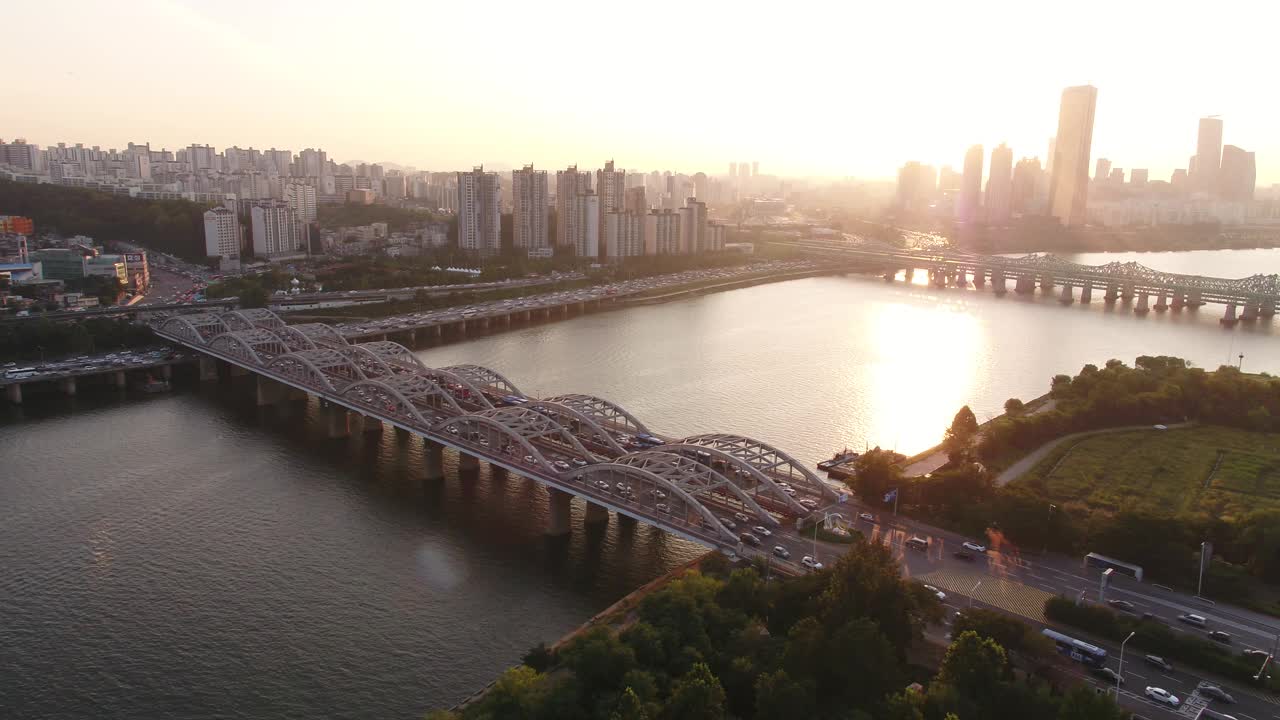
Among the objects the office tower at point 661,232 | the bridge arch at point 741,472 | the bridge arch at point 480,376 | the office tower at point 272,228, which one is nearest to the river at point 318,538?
the bridge arch at point 741,472

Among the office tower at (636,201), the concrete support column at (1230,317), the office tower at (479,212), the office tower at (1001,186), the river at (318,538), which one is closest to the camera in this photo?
the river at (318,538)

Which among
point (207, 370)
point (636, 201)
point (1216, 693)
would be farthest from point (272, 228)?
point (1216, 693)

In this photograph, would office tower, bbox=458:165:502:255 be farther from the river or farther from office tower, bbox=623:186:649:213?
the river

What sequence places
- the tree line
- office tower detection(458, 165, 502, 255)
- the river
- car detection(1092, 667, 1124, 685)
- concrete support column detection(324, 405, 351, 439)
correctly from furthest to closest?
office tower detection(458, 165, 502, 255)
concrete support column detection(324, 405, 351, 439)
the river
car detection(1092, 667, 1124, 685)
the tree line

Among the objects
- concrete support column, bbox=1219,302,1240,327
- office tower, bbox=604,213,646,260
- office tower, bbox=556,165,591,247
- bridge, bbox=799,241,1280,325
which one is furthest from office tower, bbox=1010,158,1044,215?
office tower, bbox=556,165,591,247

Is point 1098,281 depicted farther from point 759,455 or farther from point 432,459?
point 432,459

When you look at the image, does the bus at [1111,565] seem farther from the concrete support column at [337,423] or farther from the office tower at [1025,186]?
the office tower at [1025,186]
